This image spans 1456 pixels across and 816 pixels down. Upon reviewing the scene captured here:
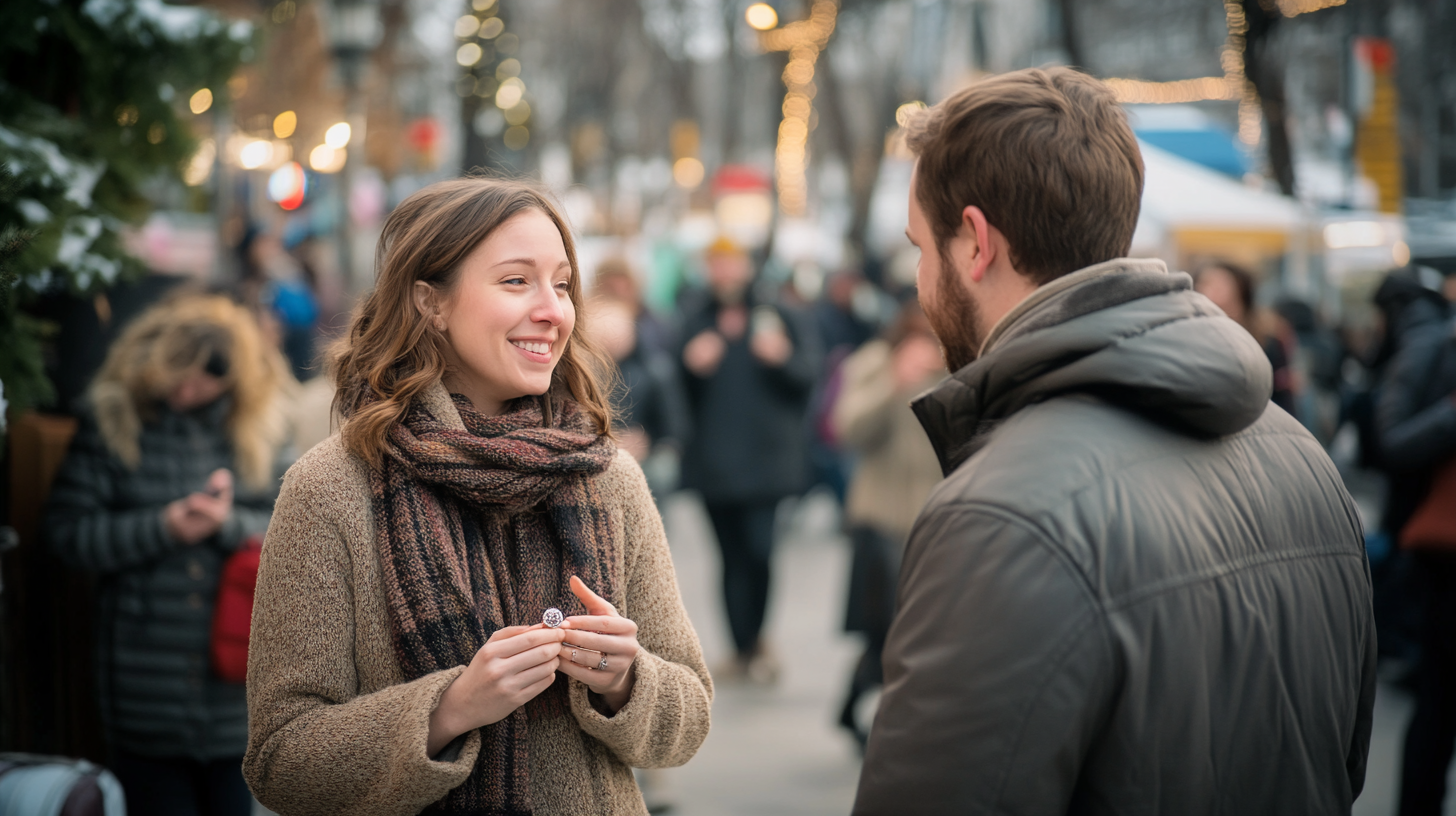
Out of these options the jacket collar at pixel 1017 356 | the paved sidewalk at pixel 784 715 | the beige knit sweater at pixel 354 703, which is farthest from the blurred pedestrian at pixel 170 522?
the jacket collar at pixel 1017 356

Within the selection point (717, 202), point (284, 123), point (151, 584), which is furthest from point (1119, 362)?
point (717, 202)

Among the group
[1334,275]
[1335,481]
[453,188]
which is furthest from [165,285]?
[1334,275]

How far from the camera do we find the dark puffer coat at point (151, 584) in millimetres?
3391

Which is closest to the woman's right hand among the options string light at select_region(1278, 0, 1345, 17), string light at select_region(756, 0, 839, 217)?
string light at select_region(1278, 0, 1345, 17)

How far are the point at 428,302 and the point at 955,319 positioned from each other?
951 mm

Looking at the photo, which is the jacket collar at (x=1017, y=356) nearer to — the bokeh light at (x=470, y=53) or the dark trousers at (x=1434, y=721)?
the dark trousers at (x=1434, y=721)

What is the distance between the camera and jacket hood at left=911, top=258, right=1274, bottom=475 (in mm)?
1694

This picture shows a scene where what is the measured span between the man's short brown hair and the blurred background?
3.10ft

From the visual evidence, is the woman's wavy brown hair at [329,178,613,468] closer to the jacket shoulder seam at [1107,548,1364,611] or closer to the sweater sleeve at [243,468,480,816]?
the sweater sleeve at [243,468,480,816]

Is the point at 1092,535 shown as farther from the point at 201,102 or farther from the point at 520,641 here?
the point at 201,102

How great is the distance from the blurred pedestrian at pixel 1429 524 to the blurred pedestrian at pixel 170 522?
12.9 ft

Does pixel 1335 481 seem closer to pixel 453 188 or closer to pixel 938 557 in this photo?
pixel 938 557

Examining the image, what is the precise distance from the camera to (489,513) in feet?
7.18

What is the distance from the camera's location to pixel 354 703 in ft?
6.73
